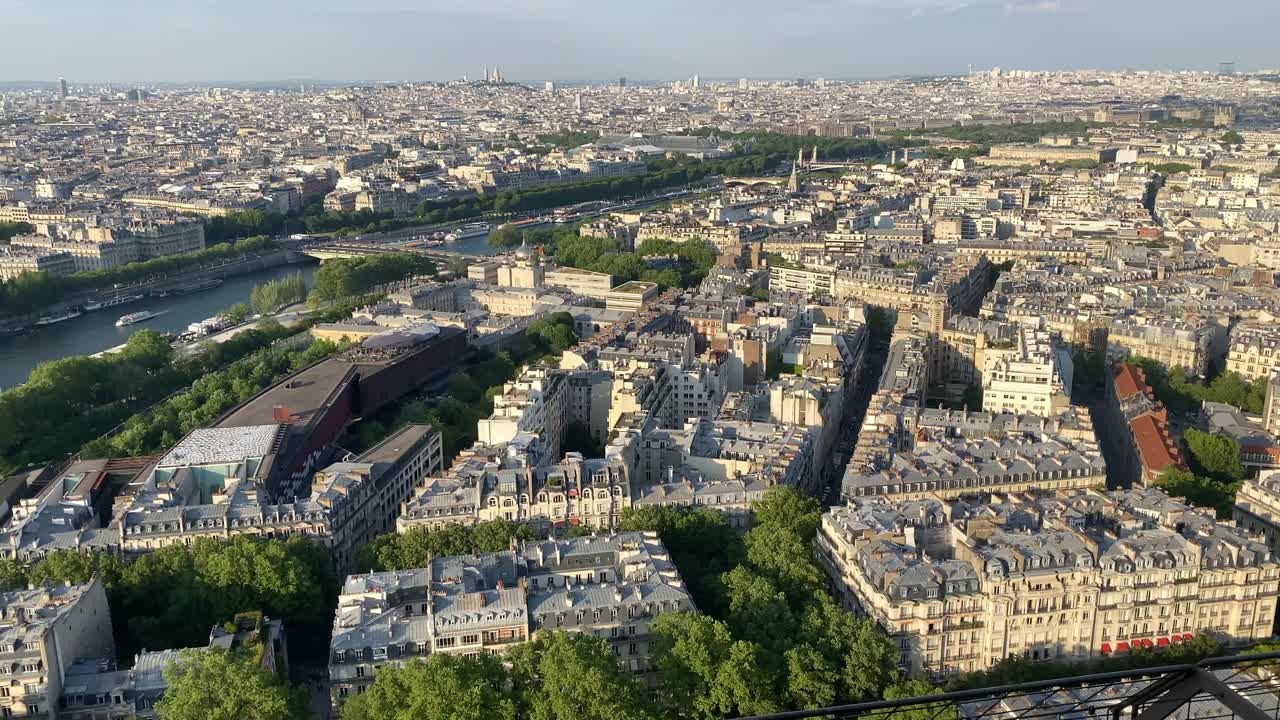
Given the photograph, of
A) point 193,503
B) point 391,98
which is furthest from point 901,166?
point 391,98

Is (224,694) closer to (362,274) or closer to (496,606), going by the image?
(496,606)

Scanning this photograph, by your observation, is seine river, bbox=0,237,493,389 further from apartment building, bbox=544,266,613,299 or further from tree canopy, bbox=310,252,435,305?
apartment building, bbox=544,266,613,299

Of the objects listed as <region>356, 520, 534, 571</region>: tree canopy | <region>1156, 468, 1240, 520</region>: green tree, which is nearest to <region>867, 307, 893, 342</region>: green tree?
<region>1156, 468, 1240, 520</region>: green tree

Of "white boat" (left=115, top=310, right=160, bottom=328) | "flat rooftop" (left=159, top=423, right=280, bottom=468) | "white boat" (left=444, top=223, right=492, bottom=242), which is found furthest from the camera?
"white boat" (left=444, top=223, right=492, bottom=242)

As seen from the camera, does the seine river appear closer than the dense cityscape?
No

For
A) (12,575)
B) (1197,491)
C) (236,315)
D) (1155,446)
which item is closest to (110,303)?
(236,315)

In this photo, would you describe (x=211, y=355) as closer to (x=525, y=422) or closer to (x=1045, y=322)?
(x=525, y=422)

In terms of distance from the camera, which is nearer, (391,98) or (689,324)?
(689,324)
